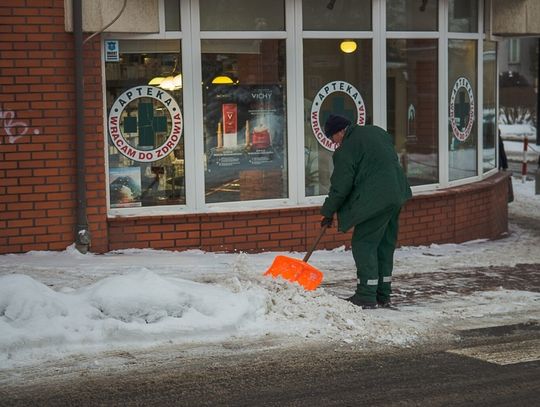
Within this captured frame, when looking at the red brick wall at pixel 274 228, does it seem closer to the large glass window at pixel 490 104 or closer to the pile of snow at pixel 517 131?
the large glass window at pixel 490 104

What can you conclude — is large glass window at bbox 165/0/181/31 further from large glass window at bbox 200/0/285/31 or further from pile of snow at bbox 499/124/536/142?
pile of snow at bbox 499/124/536/142

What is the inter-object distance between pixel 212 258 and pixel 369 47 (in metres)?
3.13

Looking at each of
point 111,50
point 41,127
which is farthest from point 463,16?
point 41,127

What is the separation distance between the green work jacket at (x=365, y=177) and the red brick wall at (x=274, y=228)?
242 centimetres

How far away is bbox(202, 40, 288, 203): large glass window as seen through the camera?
1053 centimetres

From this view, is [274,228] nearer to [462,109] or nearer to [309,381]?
[462,109]

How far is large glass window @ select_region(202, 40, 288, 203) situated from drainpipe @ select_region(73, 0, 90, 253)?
137 centimetres

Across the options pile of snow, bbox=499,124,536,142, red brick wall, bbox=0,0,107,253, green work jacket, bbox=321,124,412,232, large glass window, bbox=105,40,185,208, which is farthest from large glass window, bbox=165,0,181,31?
pile of snow, bbox=499,124,536,142

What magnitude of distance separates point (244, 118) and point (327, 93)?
3.44 feet

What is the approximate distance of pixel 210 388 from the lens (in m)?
6.18

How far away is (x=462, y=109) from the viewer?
1257 cm

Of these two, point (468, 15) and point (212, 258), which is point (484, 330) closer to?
point (212, 258)

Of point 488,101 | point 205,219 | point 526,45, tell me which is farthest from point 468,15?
point 526,45

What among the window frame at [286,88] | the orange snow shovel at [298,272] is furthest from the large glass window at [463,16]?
the orange snow shovel at [298,272]
